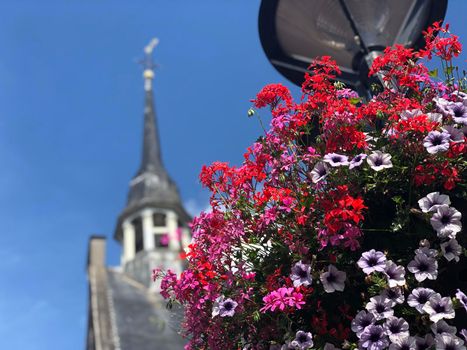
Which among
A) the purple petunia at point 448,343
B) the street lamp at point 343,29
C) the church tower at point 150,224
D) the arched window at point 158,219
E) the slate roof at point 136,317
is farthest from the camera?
the arched window at point 158,219

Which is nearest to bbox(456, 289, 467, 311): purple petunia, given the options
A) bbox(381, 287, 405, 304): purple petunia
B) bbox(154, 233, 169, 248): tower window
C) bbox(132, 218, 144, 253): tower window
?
bbox(381, 287, 405, 304): purple petunia

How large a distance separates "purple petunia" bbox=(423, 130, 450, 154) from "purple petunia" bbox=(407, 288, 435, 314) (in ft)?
1.92

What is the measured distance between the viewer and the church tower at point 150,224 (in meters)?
46.3

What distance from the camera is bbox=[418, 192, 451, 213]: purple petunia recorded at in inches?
126

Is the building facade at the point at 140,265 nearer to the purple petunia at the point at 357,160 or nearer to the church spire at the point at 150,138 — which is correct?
the church spire at the point at 150,138

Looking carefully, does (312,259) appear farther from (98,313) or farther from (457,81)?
(98,313)

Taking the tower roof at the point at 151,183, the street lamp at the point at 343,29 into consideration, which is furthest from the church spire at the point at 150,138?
the street lamp at the point at 343,29

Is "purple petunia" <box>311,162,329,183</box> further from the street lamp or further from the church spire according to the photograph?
the church spire

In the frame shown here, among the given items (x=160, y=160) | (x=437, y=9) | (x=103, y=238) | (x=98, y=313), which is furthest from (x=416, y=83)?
(x=160, y=160)

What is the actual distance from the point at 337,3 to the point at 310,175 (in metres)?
2.43

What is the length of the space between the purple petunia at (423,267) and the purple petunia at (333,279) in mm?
277

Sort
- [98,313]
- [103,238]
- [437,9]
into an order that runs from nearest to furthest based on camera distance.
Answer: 1. [437,9]
2. [98,313]
3. [103,238]

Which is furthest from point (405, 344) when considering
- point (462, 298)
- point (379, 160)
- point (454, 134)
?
point (454, 134)

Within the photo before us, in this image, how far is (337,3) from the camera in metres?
5.61
